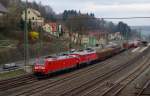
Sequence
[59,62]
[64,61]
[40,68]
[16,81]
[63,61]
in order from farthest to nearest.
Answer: [64,61] < [63,61] < [59,62] < [40,68] < [16,81]

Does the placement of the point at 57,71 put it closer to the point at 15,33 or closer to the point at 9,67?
the point at 9,67

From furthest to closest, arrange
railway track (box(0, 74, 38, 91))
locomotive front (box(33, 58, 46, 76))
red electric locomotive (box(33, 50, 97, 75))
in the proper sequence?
1. red electric locomotive (box(33, 50, 97, 75))
2. locomotive front (box(33, 58, 46, 76))
3. railway track (box(0, 74, 38, 91))

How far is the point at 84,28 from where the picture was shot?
10725 cm

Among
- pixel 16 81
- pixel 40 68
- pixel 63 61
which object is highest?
pixel 63 61

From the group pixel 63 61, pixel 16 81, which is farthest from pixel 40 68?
pixel 63 61

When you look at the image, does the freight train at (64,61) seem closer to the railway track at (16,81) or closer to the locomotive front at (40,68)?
the locomotive front at (40,68)

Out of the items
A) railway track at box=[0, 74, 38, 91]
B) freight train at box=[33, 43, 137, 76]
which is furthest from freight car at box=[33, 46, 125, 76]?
railway track at box=[0, 74, 38, 91]

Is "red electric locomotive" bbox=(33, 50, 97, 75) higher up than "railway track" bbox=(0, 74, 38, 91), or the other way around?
"red electric locomotive" bbox=(33, 50, 97, 75)

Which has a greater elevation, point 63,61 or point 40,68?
point 63,61

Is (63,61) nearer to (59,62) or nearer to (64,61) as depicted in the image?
(64,61)

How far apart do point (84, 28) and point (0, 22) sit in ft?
101

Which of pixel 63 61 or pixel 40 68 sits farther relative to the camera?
pixel 63 61

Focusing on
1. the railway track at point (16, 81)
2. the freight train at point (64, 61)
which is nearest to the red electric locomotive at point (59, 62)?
the freight train at point (64, 61)

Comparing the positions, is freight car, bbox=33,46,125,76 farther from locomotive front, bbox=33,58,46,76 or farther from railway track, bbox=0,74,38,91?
railway track, bbox=0,74,38,91
